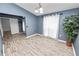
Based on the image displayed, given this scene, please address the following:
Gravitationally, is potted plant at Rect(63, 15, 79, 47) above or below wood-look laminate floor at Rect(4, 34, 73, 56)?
above

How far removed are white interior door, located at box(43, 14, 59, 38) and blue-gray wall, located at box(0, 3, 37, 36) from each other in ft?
2.47

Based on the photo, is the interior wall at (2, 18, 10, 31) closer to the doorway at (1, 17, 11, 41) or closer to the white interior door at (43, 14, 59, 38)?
the doorway at (1, 17, 11, 41)

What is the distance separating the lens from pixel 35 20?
5574mm

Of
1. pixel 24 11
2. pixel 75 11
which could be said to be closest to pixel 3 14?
pixel 24 11

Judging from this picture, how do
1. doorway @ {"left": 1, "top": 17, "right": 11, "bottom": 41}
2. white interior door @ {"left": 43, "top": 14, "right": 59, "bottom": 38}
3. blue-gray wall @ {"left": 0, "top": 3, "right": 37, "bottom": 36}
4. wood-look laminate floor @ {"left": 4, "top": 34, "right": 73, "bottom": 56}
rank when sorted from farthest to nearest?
doorway @ {"left": 1, "top": 17, "right": 11, "bottom": 41} → white interior door @ {"left": 43, "top": 14, "right": 59, "bottom": 38} → blue-gray wall @ {"left": 0, "top": 3, "right": 37, "bottom": 36} → wood-look laminate floor @ {"left": 4, "top": 34, "right": 73, "bottom": 56}

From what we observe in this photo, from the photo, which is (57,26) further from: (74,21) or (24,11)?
(24,11)

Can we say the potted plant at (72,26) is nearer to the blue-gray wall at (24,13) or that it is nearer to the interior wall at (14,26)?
the blue-gray wall at (24,13)

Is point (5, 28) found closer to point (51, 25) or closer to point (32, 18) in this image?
point (32, 18)

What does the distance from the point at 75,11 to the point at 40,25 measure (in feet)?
8.52

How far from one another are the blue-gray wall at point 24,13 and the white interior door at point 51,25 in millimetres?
752

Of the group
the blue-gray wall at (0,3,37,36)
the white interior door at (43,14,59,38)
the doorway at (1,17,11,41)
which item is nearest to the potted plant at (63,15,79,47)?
the white interior door at (43,14,59,38)

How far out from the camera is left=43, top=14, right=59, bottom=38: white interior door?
4.36 metres

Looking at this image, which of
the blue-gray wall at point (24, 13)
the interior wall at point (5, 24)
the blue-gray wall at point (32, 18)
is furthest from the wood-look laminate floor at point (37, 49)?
the interior wall at point (5, 24)

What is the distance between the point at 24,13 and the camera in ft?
15.0
